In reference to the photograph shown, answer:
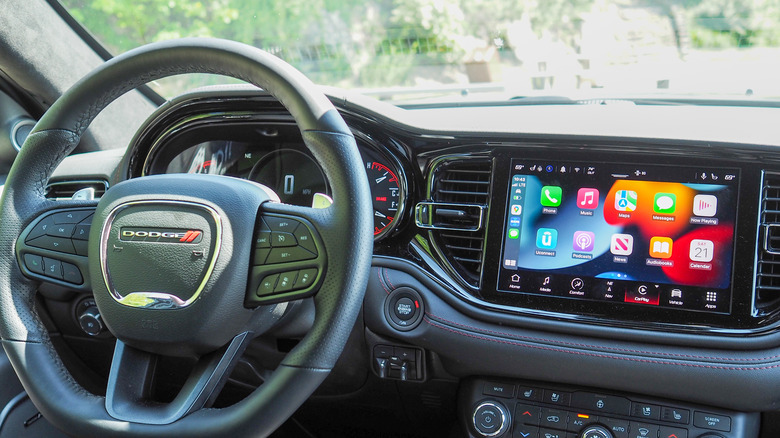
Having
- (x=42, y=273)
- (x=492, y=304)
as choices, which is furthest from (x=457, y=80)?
(x=42, y=273)

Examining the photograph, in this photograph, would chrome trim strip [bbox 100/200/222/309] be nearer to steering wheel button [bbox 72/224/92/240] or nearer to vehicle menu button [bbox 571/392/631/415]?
steering wheel button [bbox 72/224/92/240]

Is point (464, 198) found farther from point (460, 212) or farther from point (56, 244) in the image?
point (56, 244)

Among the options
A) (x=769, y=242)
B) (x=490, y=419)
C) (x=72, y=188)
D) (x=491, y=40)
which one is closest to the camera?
(x=769, y=242)

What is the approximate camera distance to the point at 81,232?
4.65 ft

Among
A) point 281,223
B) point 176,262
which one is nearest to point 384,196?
point 281,223

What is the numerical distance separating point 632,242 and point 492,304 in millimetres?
378

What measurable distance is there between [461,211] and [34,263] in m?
0.99

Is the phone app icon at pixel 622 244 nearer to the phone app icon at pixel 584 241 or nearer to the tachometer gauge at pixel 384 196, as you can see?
the phone app icon at pixel 584 241

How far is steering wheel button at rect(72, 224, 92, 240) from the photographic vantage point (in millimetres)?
1410

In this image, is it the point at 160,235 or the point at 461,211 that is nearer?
the point at 160,235

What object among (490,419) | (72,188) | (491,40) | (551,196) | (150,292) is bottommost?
(490,419)

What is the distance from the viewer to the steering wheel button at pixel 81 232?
141 cm

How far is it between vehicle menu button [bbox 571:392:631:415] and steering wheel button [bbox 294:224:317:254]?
0.87 meters

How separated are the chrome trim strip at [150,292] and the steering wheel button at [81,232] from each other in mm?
77
